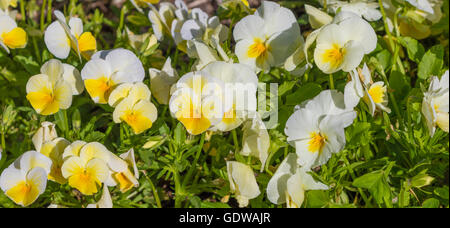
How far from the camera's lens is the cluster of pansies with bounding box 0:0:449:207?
145 centimetres

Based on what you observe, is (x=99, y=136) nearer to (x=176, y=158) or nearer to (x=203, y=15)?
(x=176, y=158)

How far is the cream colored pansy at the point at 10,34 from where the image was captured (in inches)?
70.2

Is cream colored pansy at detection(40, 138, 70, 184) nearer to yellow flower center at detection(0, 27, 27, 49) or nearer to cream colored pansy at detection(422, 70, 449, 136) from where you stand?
yellow flower center at detection(0, 27, 27, 49)

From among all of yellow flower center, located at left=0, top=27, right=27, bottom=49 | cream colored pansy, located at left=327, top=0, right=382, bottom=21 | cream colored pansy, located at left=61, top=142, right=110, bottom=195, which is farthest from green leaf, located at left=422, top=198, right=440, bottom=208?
yellow flower center, located at left=0, top=27, right=27, bottom=49

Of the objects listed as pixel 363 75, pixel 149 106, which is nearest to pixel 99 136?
pixel 149 106

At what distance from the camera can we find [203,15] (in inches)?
73.4

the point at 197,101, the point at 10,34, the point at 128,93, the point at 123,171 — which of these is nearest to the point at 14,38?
the point at 10,34

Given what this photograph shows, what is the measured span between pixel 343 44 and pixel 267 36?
240mm

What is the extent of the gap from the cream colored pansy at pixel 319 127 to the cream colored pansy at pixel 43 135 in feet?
2.29

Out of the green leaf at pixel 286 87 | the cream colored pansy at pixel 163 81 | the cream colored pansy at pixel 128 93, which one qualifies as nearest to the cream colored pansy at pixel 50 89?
the cream colored pansy at pixel 128 93

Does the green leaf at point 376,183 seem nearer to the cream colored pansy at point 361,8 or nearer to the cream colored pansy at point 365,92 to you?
the cream colored pansy at point 365,92

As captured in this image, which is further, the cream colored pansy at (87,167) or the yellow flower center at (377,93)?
the yellow flower center at (377,93)

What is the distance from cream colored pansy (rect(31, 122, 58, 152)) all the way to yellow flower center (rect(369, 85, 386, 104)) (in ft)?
3.15
